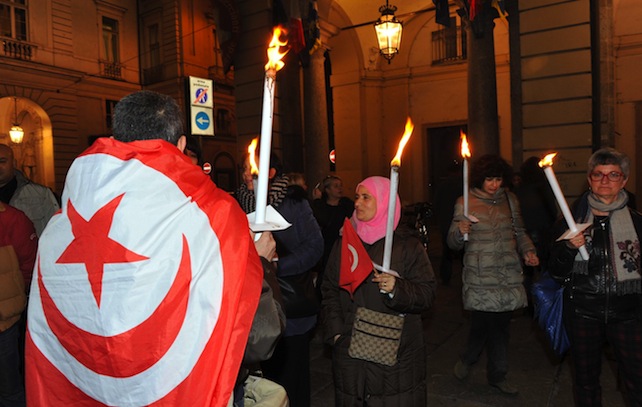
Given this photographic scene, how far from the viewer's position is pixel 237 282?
5.28ft

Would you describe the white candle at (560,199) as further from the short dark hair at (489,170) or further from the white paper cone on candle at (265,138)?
the white paper cone on candle at (265,138)

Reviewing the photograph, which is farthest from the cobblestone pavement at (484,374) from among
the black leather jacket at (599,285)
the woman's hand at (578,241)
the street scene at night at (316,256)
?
the woman's hand at (578,241)

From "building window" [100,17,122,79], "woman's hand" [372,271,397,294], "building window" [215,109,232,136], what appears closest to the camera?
"woman's hand" [372,271,397,294]

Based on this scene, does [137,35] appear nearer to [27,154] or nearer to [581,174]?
[27,154]

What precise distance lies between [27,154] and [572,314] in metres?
25.6

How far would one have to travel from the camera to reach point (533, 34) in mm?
8391

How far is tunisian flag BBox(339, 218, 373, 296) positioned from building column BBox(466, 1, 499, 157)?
7.50 m

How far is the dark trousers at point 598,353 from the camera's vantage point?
10.5 feet

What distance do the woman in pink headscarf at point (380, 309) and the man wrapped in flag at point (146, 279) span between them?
1.42 meters

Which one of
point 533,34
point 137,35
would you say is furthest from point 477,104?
point 137,35

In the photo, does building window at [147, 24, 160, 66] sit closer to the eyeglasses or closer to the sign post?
the sign post

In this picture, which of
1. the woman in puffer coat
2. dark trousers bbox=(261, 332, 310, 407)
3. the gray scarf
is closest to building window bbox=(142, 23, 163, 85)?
the woman in puffer coat

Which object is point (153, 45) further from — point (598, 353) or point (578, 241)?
point (598, 353)

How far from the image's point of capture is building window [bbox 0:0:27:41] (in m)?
21.4
